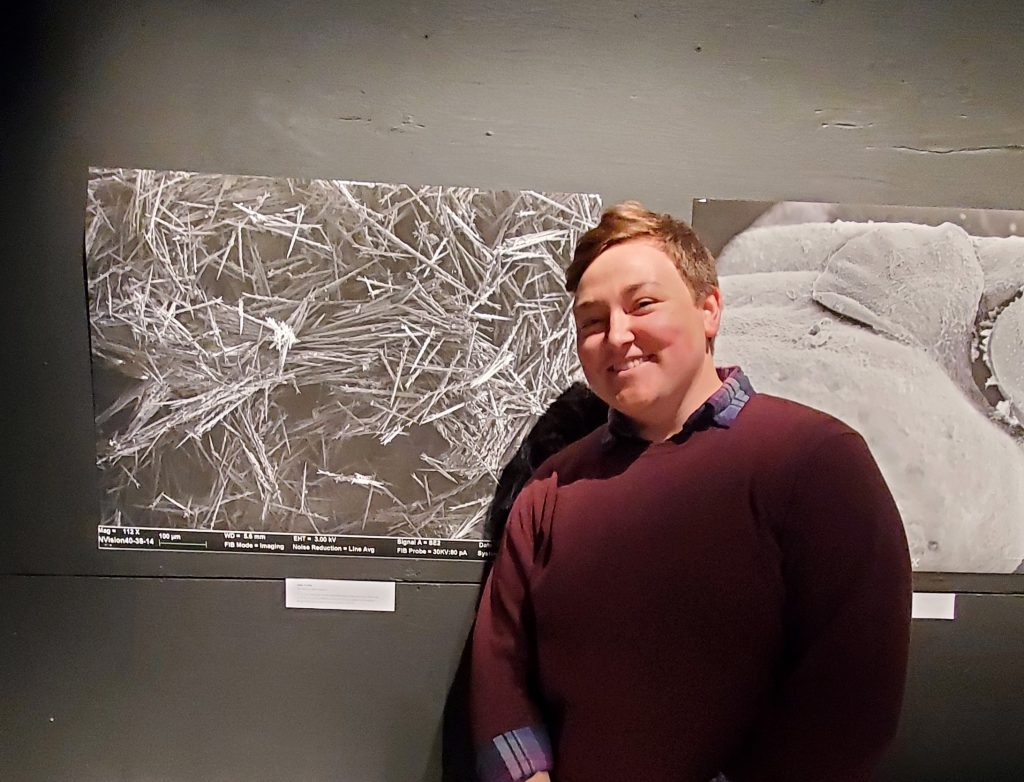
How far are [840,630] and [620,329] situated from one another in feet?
1.34

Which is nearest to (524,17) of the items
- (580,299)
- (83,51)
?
(580,299)

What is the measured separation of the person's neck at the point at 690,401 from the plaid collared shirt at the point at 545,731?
0.04 ft

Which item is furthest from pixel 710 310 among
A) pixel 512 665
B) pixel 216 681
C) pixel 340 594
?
pixel 216 681

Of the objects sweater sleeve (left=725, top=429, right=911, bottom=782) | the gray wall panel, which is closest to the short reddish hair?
sweater sleeve (left=725, top=429, right=911, bottom=782)

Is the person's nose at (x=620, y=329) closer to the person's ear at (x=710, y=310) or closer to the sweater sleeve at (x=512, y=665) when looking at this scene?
the person's ear at (x=710, y=310)

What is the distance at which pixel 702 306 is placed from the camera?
936 mm

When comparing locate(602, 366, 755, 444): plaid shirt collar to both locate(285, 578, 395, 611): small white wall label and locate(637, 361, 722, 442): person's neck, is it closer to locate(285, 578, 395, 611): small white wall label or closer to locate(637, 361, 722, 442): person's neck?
locate(637, 361, 722, 442): person's neck

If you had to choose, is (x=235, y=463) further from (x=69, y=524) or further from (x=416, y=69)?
(x=416, y=69)

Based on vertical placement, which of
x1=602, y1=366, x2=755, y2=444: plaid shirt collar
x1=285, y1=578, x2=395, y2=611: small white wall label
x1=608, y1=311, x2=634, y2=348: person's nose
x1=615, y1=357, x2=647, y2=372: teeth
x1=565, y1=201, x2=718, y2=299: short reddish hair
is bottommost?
x1=285, y1=578, x2=395, y2=611: small white wall label

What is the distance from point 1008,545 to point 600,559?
0.69 m

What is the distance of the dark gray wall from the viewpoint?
44.2 inches

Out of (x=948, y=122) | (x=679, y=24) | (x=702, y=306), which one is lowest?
(x=702, y=306)

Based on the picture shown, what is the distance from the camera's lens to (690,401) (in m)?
0.93

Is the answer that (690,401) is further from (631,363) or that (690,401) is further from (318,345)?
(318,345)
